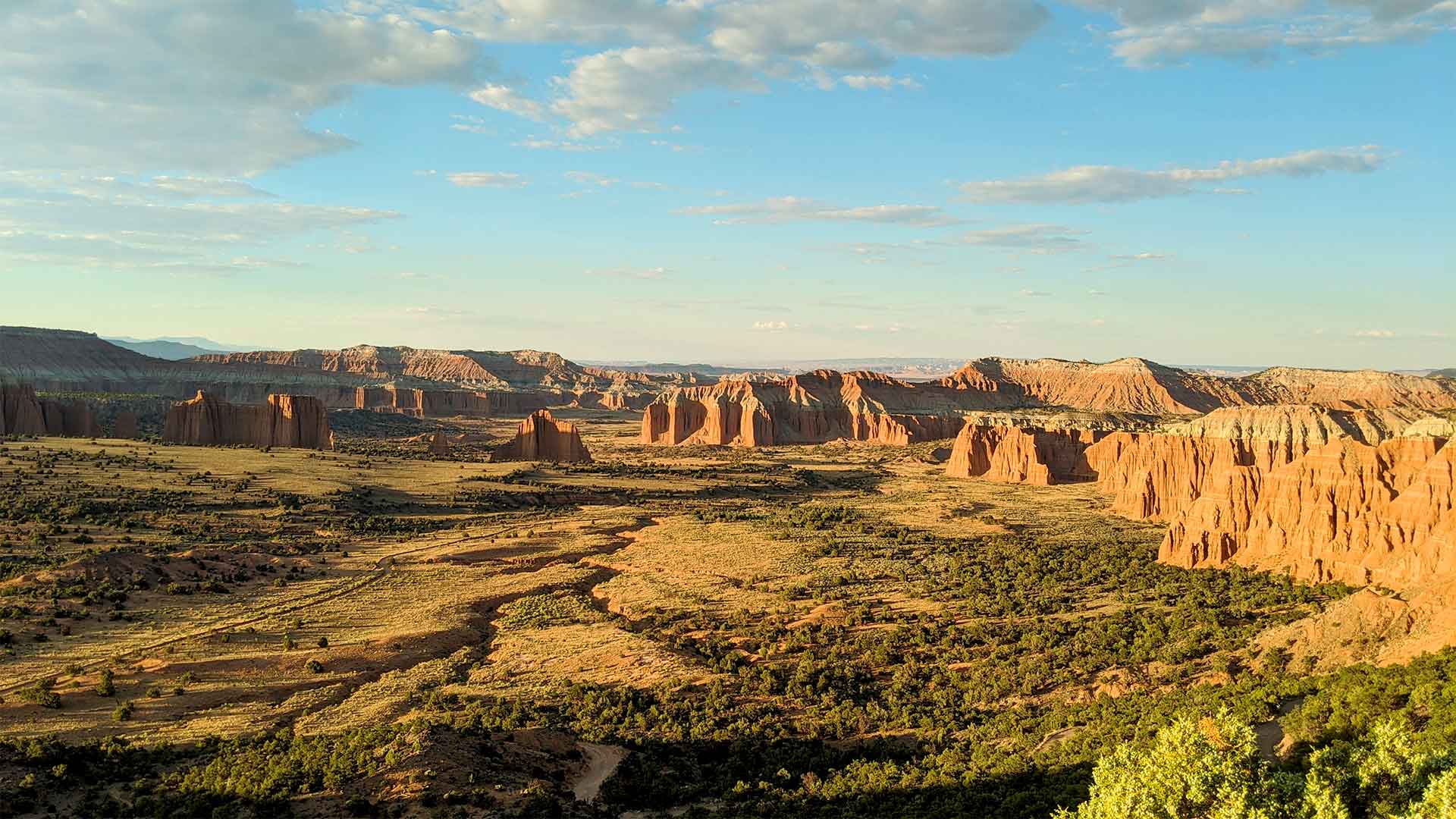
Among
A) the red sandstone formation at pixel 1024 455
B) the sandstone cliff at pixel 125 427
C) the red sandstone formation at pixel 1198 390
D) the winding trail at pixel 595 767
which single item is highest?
the red sandstone formation at pixel 1198 390

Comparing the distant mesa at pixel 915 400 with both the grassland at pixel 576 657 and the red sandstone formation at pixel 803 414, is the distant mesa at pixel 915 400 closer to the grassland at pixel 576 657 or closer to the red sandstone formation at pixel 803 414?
the red sandstone formation at pixel 803 414

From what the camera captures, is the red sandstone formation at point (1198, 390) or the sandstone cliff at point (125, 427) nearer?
the sandstone cliff at point (125, 427)

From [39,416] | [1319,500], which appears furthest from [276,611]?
[39,416]

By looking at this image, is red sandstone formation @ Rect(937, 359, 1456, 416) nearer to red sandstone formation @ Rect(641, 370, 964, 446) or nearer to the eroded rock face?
red sandstone formation @ Rect(641, 370, 964, 446)

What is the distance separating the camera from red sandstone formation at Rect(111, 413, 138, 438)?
11031cm

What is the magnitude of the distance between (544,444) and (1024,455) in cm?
6182

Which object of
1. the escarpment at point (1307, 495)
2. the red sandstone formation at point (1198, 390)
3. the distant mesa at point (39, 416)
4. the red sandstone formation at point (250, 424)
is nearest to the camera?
the escarpment at point (1307, 495)

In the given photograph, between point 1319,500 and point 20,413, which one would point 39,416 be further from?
point 1319,500

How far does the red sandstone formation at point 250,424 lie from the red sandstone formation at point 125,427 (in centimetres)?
349

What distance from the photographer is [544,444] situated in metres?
120

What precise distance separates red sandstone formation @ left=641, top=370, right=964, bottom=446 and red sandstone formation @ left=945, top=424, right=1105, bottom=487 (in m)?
41.1

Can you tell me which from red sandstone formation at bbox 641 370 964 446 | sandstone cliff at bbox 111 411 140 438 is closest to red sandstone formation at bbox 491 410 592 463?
sandstone cliff at bbox 111 411 140 438

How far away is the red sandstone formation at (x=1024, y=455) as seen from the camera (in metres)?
106

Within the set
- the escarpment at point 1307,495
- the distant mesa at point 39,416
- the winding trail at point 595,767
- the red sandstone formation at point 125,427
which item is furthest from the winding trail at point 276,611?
the distant mesa at point 39,416
